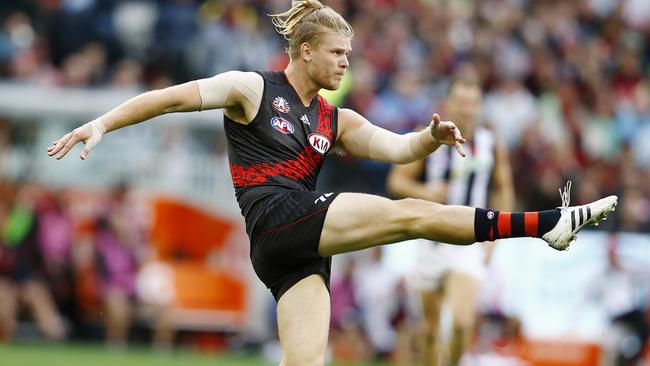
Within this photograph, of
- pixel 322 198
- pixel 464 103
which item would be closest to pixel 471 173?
pixel 464 103

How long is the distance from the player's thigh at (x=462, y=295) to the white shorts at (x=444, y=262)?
0.05 m

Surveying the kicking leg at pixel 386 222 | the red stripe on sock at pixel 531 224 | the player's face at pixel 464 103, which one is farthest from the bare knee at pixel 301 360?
the player's face at pixel 464 103

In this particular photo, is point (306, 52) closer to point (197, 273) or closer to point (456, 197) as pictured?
point (456, 197)

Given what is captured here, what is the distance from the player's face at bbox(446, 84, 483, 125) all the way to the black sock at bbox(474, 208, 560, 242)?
3862 mm

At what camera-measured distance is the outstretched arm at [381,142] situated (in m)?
7.72

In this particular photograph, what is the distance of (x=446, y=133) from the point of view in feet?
24.4

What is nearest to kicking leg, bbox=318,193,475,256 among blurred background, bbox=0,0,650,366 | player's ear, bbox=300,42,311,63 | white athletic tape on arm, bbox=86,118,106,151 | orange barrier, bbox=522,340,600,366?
player's ear, bbox=300,42,311,63

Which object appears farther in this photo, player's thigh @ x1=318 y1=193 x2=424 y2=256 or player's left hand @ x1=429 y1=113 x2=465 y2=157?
player's left hand @ x1=429 y1=113 x2=465 y2=157

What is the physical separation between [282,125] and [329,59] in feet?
1.67

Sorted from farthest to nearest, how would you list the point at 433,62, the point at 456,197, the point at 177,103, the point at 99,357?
the point at 433,62, the point at 99,357, the point at 456,197, the point at 177,103

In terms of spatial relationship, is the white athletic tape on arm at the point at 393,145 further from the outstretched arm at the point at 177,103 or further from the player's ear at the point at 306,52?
the outstretched arm at the point at 177,103

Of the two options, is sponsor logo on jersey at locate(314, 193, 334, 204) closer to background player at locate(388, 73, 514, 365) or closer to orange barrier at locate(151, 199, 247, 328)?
background player at locate(388, 73, 514, 365)

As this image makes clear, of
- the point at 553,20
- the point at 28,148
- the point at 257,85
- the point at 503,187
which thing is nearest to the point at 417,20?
the point at 553,20

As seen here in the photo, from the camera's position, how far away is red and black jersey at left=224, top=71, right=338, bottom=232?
7.53 metres
